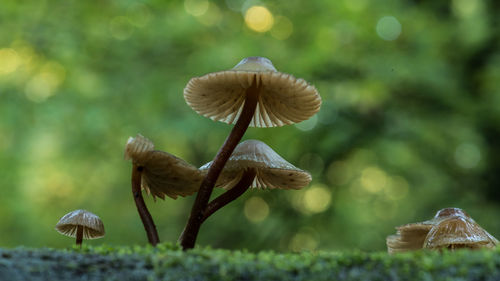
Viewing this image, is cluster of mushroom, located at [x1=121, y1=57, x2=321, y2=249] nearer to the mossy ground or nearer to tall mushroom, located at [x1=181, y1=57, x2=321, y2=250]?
tall mushroom, located at [x1=181, y1=57, x2=321, y2=250]

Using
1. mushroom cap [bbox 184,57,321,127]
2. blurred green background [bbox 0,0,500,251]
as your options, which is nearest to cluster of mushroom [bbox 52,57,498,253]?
mushroom cap [bbox 184,57,321,127]

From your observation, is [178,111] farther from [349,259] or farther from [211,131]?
[349,259]

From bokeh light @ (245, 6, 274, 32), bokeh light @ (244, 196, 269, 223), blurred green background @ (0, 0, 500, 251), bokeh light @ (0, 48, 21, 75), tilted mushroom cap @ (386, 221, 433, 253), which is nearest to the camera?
tilted mushroom cap @ (386, 221, 433, 253)

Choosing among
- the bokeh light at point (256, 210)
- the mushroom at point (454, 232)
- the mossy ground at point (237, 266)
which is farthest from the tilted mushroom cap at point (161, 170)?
the bokeh light at point (256, 210)

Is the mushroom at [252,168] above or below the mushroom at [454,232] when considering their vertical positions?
above

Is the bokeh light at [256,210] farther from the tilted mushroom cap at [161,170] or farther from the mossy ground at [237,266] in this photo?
the mossy ground at [237,266]

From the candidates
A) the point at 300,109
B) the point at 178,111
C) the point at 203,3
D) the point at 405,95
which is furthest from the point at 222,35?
the point at 300,109
